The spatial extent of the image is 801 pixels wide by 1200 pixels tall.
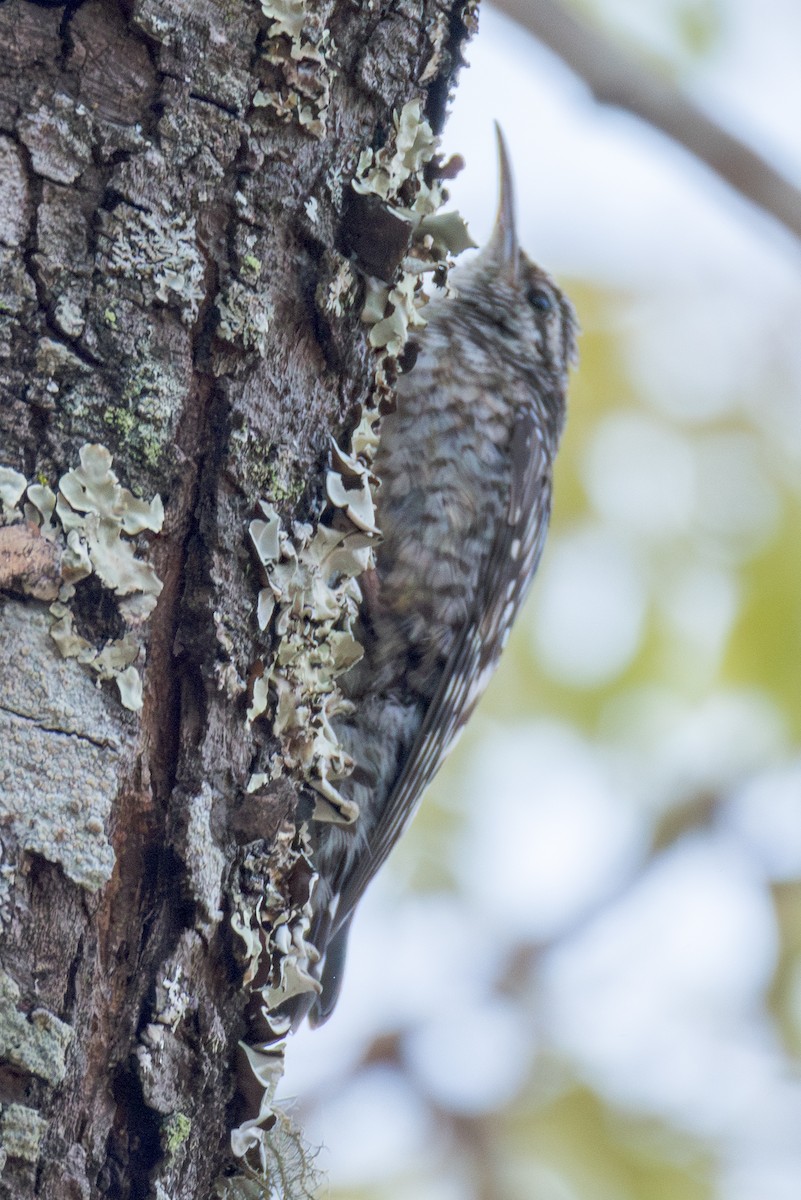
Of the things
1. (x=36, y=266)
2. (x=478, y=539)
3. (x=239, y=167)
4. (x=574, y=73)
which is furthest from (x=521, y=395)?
(x=36, y=266)

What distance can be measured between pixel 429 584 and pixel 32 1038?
1981 mm

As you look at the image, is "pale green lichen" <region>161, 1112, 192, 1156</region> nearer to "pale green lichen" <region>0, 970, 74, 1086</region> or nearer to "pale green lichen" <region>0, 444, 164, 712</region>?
"pale green lichen" <region>0, 970, 74, 1086</region>

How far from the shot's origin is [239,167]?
5.33 ft

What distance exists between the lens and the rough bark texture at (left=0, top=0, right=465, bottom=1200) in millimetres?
1350

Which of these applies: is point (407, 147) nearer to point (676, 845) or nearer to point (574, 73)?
point (574, 73)

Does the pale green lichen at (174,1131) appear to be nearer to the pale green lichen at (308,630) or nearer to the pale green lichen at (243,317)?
the pale green lichen at (308,630)

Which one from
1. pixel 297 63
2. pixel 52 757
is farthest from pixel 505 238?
pixel 52 757

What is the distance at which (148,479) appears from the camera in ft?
4.92

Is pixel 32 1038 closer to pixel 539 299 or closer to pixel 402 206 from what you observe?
pixel 402 206

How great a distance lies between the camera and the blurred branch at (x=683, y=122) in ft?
11.1

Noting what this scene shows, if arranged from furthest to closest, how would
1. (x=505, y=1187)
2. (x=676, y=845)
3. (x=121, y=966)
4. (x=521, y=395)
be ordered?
(x=676, y=845) → (x=505, y=1187) → (x=521, y=395) → (x=121, y=966)

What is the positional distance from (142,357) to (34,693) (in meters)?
0.41

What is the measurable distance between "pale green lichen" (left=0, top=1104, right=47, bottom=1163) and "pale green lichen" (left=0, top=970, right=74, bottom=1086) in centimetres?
4

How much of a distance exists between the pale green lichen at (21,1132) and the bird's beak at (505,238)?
3.13 meters
